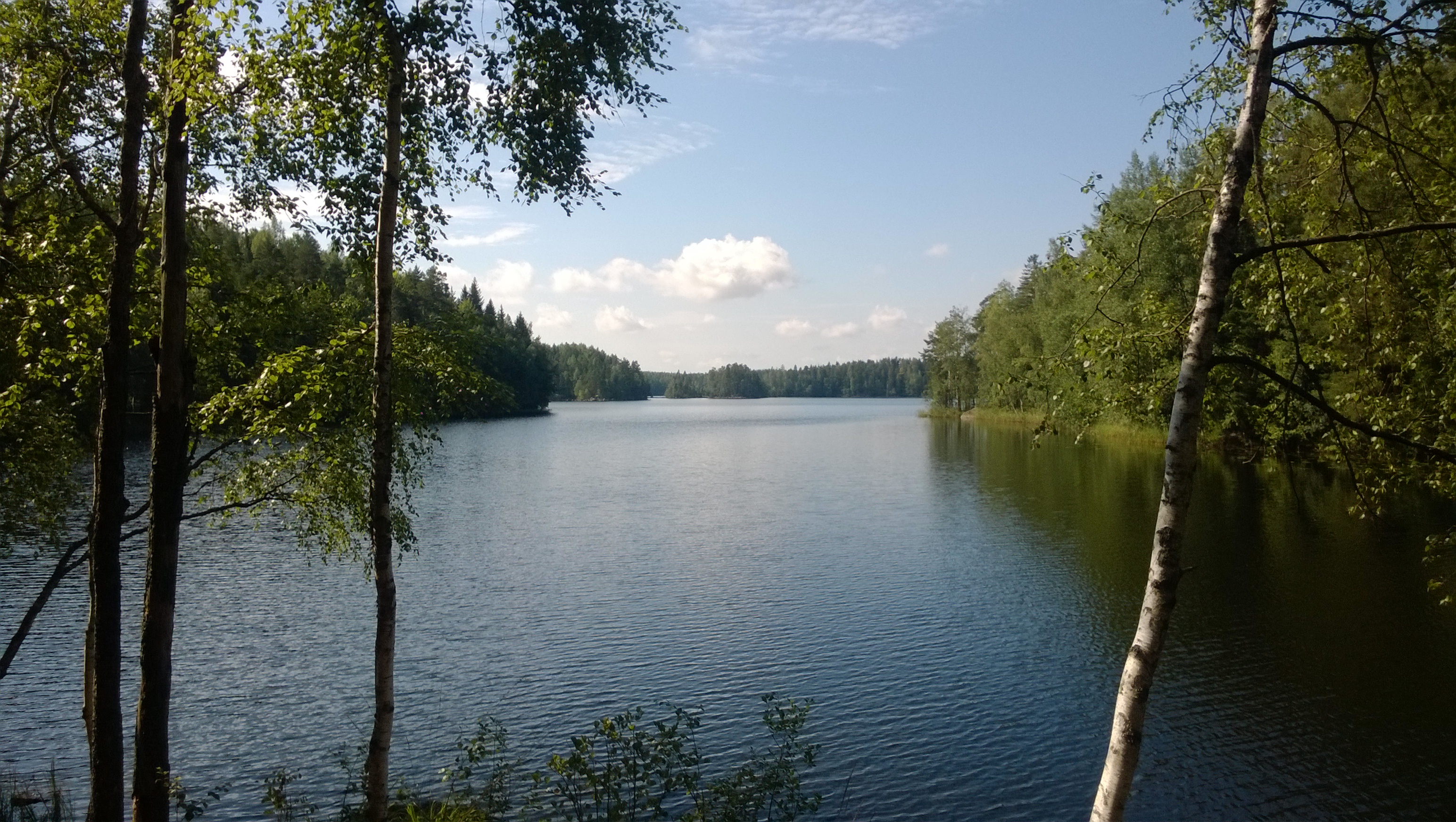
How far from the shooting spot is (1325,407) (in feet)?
18.8

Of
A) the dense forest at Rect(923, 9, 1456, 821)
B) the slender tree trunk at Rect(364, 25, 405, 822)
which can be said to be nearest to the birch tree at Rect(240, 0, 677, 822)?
the slender tree trunk at Rect(364, 25, 405, 822)

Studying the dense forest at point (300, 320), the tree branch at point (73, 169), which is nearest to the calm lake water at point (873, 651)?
the dense forest at point (300, 320)

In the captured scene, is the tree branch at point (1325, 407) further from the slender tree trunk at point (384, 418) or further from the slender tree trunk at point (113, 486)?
the slender tree trunk at point (113, 486)

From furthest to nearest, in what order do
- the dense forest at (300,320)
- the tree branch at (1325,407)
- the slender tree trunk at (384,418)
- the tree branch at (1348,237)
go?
1. the dense forest at (300,320)
2. the slender tree trunk at (384,418)
3. the tree branch at (1325,407)
4. the tree branch at (1348,237)

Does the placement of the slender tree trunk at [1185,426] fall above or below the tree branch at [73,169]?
below

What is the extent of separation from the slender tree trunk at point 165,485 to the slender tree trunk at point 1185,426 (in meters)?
8.01

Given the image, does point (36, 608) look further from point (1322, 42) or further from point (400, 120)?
point (1322, 42)

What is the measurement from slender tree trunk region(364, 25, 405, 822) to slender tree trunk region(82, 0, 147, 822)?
211 cm

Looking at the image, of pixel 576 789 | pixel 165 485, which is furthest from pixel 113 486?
pixel 576 789

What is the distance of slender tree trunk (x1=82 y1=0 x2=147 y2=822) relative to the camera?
26.8 feet

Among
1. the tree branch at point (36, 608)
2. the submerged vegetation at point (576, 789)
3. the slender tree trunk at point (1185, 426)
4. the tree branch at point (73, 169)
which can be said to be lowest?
the submerged vegetation at point (576, 789)

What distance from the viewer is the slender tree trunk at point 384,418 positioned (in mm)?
8477

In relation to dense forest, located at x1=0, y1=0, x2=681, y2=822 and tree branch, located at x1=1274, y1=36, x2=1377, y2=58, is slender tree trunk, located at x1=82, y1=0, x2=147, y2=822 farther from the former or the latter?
tree branch, located at x1=1274, y1=36, x2=1377, y2=58

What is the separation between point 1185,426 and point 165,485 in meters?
8.49
